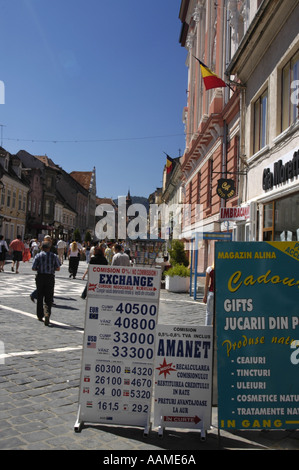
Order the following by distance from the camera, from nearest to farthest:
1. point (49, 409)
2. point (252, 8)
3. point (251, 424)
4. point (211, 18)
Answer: point (251, 424), point (49, 409), point (252, 8), point (211, 18)

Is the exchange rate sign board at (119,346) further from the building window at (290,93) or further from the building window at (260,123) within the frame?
the building window at (260,123)

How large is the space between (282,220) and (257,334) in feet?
26.0

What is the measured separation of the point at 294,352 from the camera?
399cm

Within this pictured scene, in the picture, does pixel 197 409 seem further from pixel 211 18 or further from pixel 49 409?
pixel 211 18

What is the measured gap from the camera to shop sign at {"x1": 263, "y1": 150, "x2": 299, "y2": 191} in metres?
10.0

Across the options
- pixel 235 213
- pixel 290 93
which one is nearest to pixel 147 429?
pixel 290 93

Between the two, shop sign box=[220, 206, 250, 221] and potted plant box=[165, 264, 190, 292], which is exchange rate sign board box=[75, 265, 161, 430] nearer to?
shop sign box=[220, 206, 250, 221]

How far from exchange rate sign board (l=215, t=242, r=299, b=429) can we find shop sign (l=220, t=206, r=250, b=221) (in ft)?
32.7

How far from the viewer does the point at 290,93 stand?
1098 cm

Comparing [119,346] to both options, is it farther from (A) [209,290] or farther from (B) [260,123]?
(B) [260,123]

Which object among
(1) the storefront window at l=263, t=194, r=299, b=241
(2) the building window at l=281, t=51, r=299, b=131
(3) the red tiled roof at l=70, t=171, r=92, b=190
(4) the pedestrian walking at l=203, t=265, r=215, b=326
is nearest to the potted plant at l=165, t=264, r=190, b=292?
(1) the storefront window at l=263, t=194, r=299, b=241

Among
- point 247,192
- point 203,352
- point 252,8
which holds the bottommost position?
point 203,352
